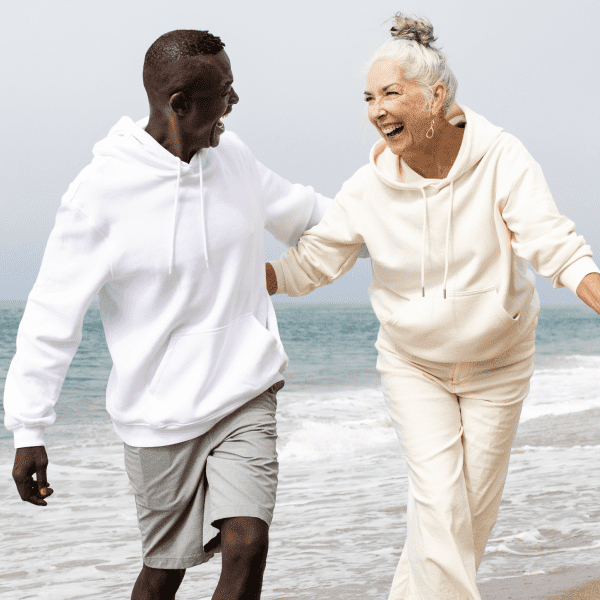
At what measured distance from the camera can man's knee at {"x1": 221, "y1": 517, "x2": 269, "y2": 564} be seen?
2420mm

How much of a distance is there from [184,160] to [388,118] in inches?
27.0

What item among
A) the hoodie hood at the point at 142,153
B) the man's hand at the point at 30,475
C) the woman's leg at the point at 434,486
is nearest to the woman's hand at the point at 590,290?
the woman's leg at the point at 434,486

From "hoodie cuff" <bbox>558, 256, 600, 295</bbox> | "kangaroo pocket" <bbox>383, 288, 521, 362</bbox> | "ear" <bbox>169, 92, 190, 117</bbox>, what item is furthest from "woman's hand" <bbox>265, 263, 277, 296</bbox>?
"hoodie cuff" <bbox>558, 256, 600, 295</bbox>

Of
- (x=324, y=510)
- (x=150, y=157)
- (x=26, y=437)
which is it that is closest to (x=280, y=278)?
(x=150, y=157)

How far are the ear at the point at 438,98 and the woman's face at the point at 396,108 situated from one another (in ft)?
0.10

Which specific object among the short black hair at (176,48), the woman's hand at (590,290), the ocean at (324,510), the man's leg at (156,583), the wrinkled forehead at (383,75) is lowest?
the ocean at (324,510)

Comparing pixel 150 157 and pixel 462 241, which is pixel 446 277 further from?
pixel 150 157

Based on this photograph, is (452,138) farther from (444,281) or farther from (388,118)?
(444,281)

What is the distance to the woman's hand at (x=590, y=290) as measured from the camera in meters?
2.44

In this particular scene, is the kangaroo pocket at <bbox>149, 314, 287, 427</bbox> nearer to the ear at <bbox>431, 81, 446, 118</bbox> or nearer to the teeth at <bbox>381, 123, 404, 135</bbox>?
the teeth at <bbox>381, 123, 404, 135</bbox>

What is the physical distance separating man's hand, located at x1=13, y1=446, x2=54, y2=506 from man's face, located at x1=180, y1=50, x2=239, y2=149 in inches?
43.7

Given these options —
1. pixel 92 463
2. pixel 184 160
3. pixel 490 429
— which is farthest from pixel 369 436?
pixel 184 160

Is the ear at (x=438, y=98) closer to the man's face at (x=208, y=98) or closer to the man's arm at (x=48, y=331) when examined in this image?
the man's face at (x=208, y=98)

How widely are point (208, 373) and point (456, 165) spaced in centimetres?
105
